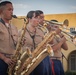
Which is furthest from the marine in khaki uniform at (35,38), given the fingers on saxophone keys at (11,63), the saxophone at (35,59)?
the fingers on saxophone keys at (11,63)

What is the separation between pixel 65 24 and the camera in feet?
8.78

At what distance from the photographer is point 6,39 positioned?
237cm

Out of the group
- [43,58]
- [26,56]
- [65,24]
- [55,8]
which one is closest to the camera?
[26,56]

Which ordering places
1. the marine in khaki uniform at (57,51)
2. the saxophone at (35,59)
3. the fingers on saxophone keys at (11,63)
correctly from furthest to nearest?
the marine in khaki uniform at (57,51)
the saxophone at (35,59)
the fingers on saxophone keys at (11,63)

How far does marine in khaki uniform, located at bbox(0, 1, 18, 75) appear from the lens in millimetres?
2334

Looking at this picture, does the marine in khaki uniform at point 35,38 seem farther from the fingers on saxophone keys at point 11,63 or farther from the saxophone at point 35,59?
the fingers on saxophone keys at point 11,63

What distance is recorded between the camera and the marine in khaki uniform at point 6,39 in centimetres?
233

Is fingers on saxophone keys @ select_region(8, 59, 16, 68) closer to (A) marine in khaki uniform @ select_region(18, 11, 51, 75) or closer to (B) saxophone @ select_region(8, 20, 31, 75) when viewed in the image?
(B) saxophone @ select_region(8, 20, 31, 75)

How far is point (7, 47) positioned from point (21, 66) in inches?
6.7

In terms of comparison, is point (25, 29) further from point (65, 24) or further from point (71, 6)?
point (71, 6)

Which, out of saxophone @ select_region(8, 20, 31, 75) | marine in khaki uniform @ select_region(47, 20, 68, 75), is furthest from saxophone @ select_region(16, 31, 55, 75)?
marine in khaki uniform @ select_region(47, 20, 68, 75)

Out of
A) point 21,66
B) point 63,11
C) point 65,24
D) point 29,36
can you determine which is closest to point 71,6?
point 63,11

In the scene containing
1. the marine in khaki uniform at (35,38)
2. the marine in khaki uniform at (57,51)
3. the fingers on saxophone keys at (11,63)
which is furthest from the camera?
the marine in khaki uniform at (57,51)

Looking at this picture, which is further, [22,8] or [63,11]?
[63,11]
